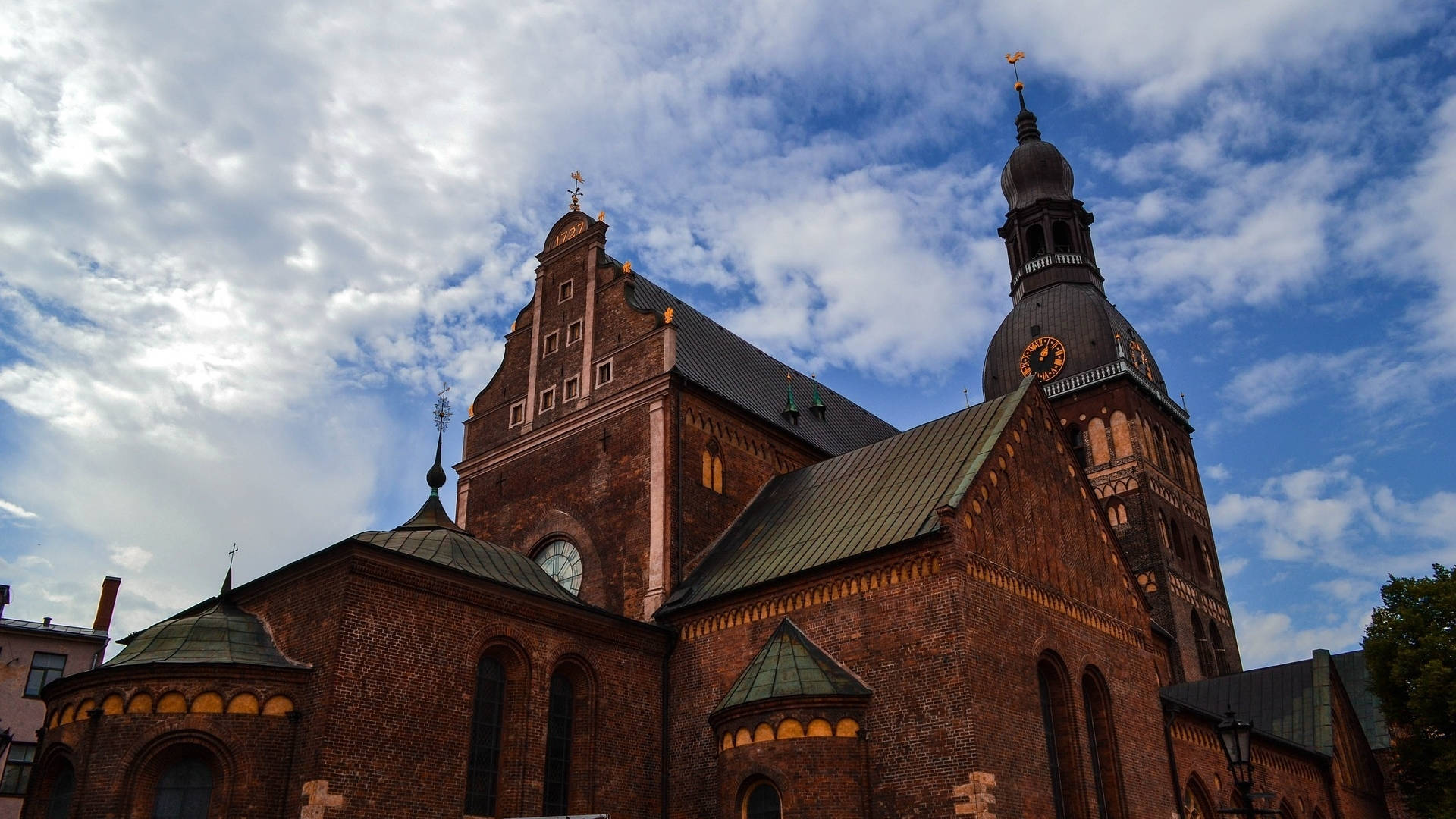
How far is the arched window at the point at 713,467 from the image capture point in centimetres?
2777

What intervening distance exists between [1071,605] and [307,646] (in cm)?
1514

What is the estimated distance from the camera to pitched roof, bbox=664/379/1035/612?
22.1 meters

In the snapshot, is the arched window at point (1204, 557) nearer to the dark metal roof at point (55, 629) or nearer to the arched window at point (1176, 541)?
the arched window at point (1176, 541)

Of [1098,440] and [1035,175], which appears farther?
[1035,175]

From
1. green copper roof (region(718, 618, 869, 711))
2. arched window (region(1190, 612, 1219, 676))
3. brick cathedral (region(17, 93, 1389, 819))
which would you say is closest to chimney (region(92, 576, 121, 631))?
brick cathedral (region(17, 93, 1389, 819))

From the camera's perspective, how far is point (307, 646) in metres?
19.0

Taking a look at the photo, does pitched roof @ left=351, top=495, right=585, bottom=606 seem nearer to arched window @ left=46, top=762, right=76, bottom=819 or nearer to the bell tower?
arched window @ left=46, top=762, right=76, bottom=819

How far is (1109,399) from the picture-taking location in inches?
1898

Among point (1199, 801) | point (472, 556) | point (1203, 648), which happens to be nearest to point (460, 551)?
point (472, 556)

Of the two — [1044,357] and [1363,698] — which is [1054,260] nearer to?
[1044,357]

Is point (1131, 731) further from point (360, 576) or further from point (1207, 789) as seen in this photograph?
point (360, 576)

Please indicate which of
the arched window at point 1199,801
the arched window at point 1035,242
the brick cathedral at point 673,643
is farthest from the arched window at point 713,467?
the arched window at point 1035,242

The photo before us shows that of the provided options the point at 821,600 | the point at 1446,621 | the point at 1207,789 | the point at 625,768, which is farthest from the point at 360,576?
the point at 1446,621

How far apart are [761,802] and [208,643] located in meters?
10.0
